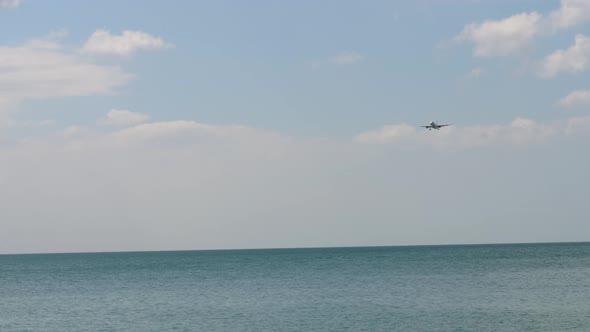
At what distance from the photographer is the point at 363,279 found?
4328 inches

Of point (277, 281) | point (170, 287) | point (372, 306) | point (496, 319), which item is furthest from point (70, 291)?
point (496, 319)

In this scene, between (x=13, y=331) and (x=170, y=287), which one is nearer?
(x=13, y=331)

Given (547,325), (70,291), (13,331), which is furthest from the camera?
(70,291)

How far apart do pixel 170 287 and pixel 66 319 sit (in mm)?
35924

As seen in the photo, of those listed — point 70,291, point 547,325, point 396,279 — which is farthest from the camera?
point 396,279

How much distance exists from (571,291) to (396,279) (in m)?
30.9

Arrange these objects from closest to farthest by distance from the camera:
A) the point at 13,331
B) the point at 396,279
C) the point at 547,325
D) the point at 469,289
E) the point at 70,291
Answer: the point at 547,325 < the point at 13,331 < the point at 469,289 < the point at 70,291 < the point at 396,279

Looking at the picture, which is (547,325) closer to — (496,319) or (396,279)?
(496,319)

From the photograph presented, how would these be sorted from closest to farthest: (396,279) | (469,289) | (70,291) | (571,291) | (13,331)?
(13,331) < (571,291) < (469,289) < (70,291) < (396,279)

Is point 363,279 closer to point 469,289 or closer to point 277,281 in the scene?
point 277,281

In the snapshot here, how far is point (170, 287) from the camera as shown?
103062 mm

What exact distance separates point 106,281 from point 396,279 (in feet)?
158

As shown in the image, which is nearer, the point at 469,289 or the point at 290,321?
the point at 290,321

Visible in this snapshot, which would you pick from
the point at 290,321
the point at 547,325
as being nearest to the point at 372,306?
the point at 290,321
